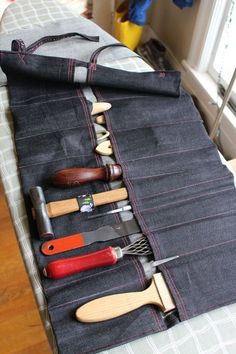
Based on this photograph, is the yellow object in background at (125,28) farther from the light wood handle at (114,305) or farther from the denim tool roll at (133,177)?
the light wood handle at (114,305)

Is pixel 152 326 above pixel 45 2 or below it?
below

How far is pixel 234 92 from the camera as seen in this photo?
1.29 meters

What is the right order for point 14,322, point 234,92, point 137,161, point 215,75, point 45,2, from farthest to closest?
1. point 215,75
2. point 234,92
3. point 45,2
4. point 14,322
5. point 137,161

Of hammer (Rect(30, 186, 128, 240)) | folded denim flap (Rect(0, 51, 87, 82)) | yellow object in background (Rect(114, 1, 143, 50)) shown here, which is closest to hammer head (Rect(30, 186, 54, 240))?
hammer (Rect(30, 186, 128, 240))

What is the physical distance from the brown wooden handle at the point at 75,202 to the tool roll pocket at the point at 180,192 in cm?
3

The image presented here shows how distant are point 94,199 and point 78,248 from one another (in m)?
0.10

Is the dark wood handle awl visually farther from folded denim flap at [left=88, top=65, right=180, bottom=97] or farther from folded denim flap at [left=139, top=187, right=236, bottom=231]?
folded denim flap at [left=88, top=65, right=180, bottom=97]

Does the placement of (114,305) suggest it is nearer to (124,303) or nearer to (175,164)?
(124,303)

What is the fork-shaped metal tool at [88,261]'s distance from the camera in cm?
56

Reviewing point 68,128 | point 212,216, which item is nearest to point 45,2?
point 68,128

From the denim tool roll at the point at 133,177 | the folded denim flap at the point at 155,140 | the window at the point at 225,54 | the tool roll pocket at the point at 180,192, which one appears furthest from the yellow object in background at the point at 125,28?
the folded denim flap at the point at 155,140

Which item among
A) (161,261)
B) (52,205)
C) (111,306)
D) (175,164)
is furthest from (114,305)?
(175,164)

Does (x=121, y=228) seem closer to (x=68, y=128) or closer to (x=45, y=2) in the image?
(x=68, y=128)

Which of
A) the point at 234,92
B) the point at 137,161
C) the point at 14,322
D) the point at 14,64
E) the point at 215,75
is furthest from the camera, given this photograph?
the point at 215,75
